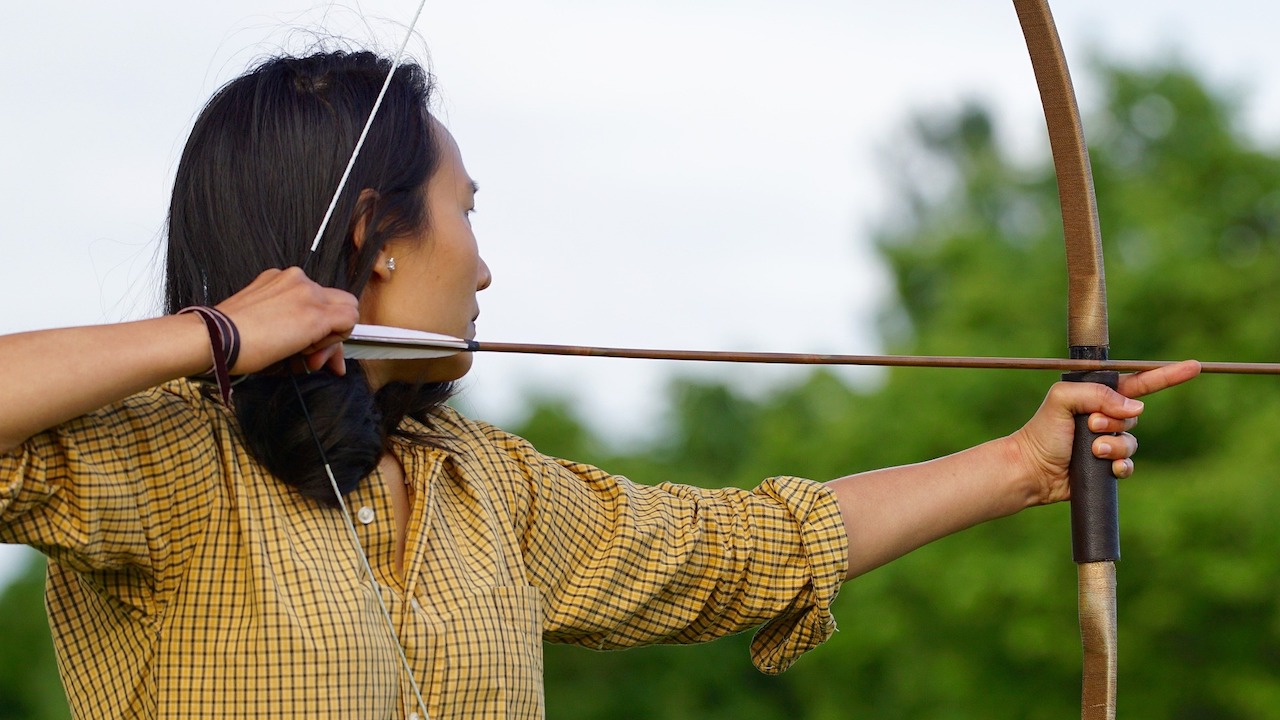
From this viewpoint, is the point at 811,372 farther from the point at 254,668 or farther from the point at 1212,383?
the point at 254,668

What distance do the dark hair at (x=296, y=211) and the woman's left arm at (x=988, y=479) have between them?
690 mm

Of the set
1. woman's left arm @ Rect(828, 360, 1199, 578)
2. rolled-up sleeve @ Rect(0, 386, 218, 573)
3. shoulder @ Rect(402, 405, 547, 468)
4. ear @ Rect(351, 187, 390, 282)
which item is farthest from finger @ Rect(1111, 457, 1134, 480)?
rolled-up sleeve @ Rect(0, 386, 218, 573)

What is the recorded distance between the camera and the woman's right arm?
4.55 feet

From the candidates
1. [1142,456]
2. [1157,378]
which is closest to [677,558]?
[1157,378]

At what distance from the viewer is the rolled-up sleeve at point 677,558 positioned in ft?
6.27

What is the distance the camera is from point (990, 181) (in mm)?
22188

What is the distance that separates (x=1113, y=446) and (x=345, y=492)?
3.41 ft

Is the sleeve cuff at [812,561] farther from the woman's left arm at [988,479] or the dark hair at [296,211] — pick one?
the dark hair at [296,211]

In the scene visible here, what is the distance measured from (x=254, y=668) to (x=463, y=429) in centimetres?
52

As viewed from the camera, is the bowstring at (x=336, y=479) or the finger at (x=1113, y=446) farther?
the finger at (x=1113, y=446)

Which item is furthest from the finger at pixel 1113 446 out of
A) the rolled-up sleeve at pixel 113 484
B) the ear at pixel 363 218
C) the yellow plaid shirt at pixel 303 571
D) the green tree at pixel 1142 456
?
the green tree at pixel 1142 456

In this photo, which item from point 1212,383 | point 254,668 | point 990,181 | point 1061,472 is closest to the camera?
point 254,668

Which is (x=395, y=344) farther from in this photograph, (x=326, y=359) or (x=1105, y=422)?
(x=1105, y=422)

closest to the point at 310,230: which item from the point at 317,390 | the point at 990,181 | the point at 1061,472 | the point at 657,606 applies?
the point at 317,390
